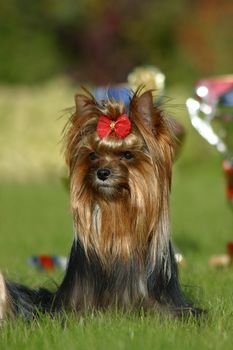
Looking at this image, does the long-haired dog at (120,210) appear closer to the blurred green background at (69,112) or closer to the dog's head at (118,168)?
the dog's head at (118,168)

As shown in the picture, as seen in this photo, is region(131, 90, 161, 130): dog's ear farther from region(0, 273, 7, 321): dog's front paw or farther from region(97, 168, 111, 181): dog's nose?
region(0, 273, 7, 321): dog's front paw

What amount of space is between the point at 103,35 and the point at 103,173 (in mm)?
33462

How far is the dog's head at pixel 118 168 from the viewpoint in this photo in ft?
22.7

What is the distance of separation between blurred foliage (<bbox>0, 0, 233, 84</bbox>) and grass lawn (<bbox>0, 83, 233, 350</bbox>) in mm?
11020

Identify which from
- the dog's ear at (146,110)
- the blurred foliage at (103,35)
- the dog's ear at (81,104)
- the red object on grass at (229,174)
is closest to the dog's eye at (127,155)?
the dog's ear at (146,110)

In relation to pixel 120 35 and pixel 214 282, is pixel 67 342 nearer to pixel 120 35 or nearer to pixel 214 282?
pixel 214 282

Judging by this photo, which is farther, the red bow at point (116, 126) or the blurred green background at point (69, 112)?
A: the blurred green background at point (69, 112)

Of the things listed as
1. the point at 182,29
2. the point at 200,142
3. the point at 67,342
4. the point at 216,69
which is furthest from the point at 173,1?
the point at 67,342

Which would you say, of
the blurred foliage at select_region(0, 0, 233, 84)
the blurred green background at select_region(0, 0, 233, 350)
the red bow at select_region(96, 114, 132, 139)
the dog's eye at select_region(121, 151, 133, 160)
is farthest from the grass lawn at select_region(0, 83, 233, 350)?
the blurred foliage at select_region(0, 0, 233, 84)

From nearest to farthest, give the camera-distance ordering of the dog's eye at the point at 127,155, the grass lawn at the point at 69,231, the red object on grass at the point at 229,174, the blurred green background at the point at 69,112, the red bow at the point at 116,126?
the grass lawn at the point at 69,231 < the red bow at the point at 116,126 < the dog's eye at the point at 127,155 < the blurred green background at the point at 69,112 < the red object on grass at the point at 229,174

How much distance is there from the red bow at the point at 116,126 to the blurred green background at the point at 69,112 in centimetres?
45

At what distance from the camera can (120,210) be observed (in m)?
7.08

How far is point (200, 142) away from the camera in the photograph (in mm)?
27047

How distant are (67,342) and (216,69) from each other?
32093 mm
